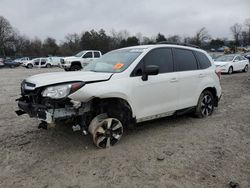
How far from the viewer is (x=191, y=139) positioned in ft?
15.5

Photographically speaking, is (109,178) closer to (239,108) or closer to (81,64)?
(239,108)

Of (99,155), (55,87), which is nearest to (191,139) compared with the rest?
(99,155)

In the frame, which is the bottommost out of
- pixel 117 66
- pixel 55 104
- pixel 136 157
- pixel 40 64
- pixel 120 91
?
pixel 136 157

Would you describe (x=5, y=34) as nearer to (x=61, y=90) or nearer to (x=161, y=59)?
(x=161, y=59)

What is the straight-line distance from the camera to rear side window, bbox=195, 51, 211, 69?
6.03m

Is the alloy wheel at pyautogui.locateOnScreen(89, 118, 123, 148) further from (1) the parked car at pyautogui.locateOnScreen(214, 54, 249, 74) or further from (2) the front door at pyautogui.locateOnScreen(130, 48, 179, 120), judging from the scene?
(1) the parked car at pyautogui.locateOnScreen(214, 54, 249, 74)

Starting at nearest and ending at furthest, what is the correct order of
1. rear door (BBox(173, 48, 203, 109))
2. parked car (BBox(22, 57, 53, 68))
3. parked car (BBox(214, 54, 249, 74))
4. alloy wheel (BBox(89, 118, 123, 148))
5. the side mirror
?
alloy wheel (BBox(89, 118, 123, 148))
the side mirror
rear door (BBox(173, 48, 203, 109))
parked car (BBox(214, 54, 249, 74))
parked car (BBox(22, 57, 53, 68))

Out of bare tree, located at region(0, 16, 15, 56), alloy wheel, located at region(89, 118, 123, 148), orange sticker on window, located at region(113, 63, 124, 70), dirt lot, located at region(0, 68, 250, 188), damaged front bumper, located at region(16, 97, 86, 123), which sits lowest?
dirt lot, located at region(0, 68, 250, 188)

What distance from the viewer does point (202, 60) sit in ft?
20.1

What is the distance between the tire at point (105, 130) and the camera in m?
4.12

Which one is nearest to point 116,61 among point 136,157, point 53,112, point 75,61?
point 53,112

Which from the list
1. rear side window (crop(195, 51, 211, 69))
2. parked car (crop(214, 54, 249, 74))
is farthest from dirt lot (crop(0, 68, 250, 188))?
parked car (crop(214, 54, 249, 74))

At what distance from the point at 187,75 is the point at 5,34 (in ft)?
274

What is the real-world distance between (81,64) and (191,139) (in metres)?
17.1
